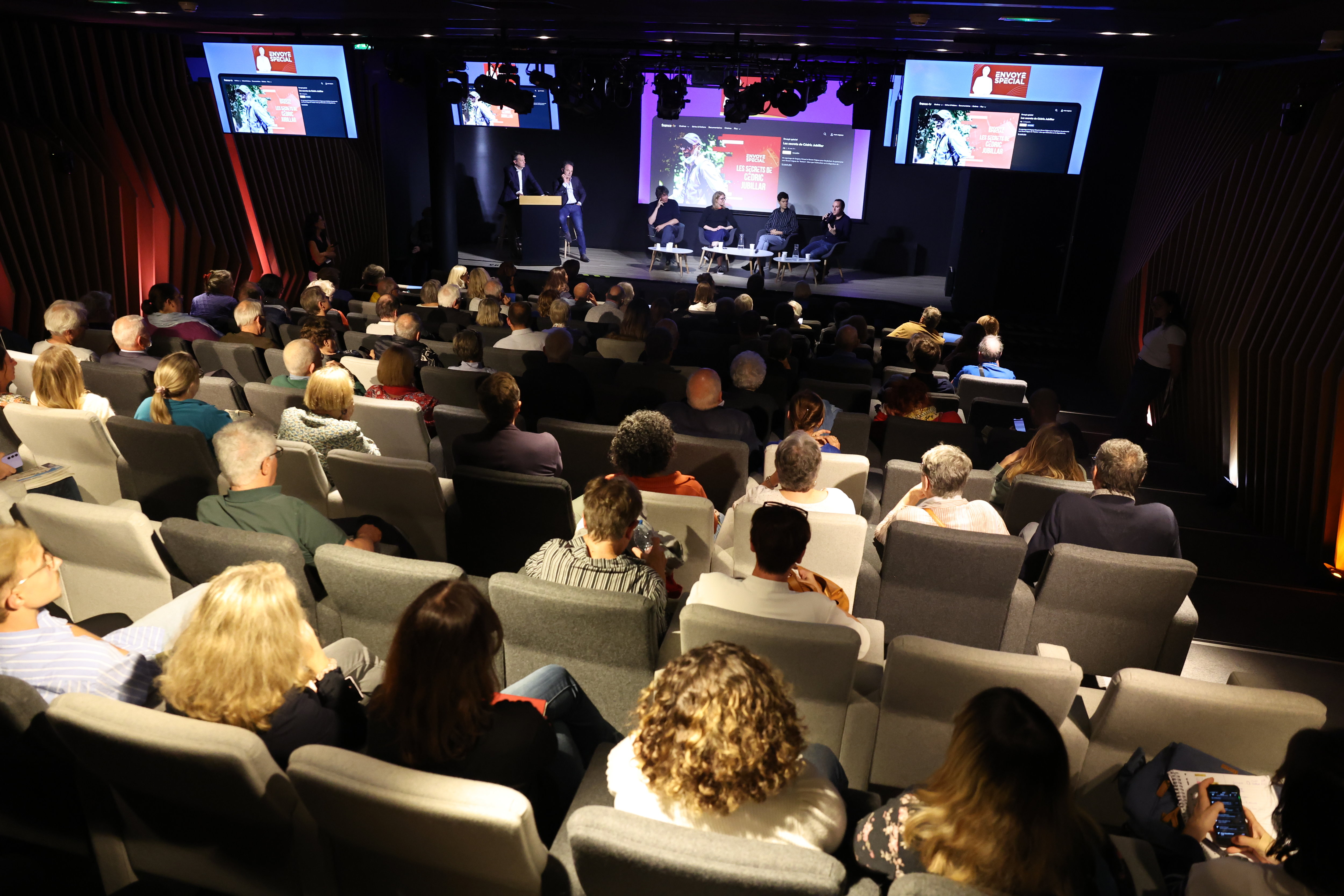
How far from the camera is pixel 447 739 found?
1.86 m

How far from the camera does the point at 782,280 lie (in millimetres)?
14039

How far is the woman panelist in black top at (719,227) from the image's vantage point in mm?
14594

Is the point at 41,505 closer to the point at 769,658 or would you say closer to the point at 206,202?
the point at 769,658

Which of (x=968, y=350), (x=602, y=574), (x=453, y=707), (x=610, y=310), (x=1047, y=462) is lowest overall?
(x=968, y=350)

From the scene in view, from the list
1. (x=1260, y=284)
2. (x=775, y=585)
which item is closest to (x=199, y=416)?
(x=775, y=585)

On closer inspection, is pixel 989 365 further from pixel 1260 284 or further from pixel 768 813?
pixel 768 813

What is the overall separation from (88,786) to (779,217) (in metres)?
13.3

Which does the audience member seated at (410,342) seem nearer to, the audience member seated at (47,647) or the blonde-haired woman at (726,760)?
the audience member seated at (47,647)

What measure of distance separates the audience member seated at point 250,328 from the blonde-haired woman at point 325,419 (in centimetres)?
218

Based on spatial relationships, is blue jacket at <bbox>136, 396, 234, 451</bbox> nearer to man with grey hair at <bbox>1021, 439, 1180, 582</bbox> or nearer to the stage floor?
man with grey hair at <bbox>1021, 439, 1180, 582</bbox>

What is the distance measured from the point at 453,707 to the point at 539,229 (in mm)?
12690

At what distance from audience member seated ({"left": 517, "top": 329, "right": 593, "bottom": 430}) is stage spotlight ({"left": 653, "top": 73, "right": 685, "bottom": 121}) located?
6.21 meters

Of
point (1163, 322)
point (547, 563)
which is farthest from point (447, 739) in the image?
point (1163, 322)

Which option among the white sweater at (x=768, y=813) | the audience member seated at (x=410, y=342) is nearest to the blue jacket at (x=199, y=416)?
the audience member seated at (x=410, y=342)
